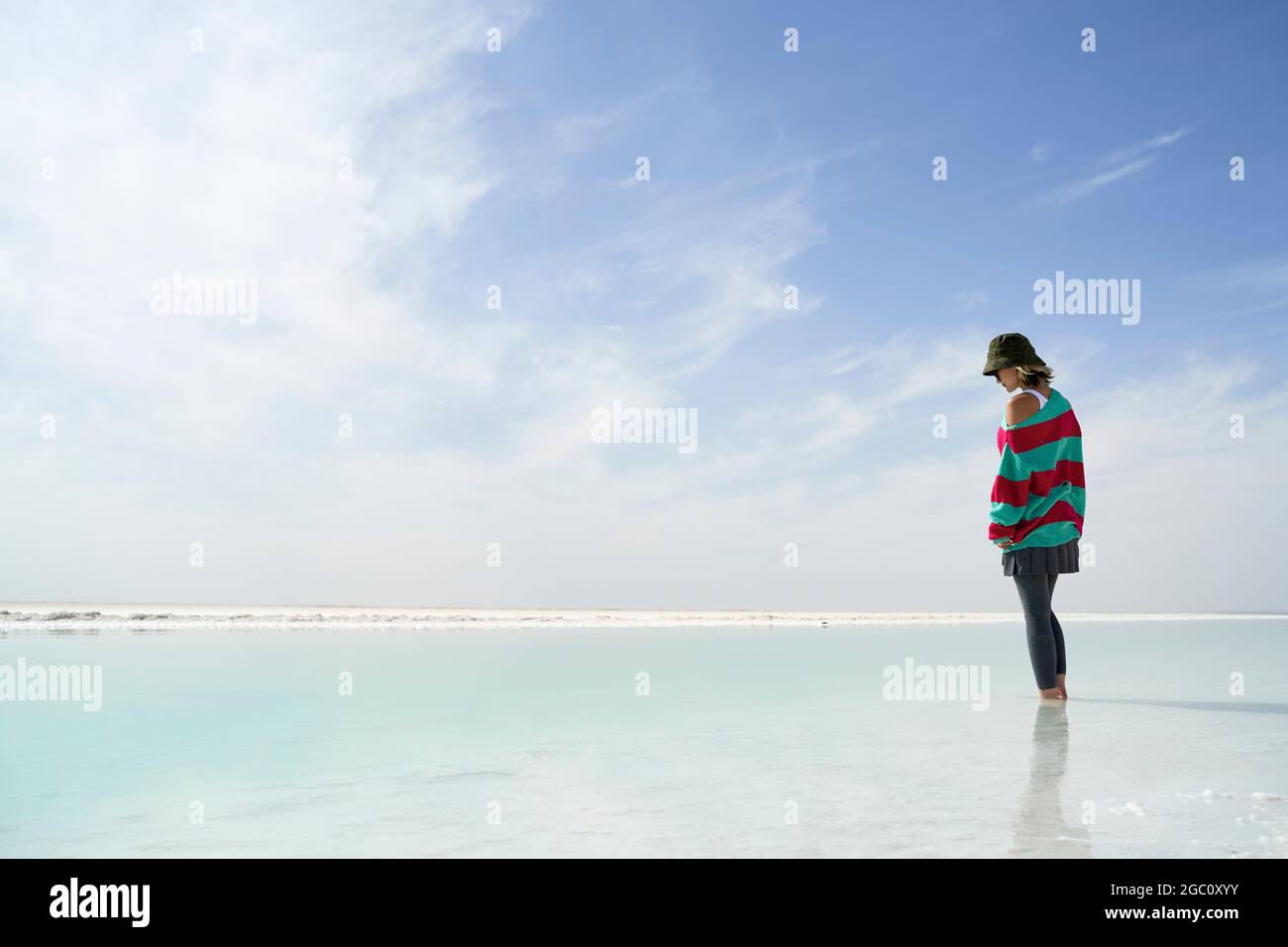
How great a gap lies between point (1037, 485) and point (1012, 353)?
0.93 metres

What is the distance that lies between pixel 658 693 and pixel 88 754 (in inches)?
156

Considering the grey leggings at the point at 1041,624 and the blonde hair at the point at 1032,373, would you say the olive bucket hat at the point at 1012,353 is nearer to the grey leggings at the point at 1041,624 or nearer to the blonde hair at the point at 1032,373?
the blonde hair at the point at 1032,373

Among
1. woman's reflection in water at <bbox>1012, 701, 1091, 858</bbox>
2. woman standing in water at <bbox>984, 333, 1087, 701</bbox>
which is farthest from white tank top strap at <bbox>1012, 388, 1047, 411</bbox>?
woman's reflection in water at <bbox>1012, 701, 1091, 858</bbox>

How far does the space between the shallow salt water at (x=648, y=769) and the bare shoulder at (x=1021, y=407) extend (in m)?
1.94

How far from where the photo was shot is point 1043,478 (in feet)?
19.2

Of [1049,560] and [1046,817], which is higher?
[1049,560]

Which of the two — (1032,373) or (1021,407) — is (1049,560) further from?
(1032,373)

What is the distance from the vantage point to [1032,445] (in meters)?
5.87

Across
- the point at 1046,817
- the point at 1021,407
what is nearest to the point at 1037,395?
the point at 1021,407

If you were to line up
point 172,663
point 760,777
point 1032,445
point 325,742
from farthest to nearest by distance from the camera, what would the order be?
point 172,663, point 1032,445, point 325,742, point 760,777

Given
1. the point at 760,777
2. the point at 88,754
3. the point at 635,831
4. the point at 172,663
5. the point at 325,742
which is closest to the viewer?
the point at 635,831

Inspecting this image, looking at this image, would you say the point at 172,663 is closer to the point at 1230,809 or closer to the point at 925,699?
the point at 925,699

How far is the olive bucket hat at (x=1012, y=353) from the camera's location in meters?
5.86
